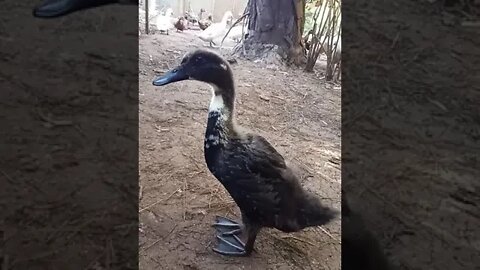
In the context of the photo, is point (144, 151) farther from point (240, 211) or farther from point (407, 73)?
point (407, 73)

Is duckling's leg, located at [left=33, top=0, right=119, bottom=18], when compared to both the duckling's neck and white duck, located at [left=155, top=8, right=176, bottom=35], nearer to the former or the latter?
white duck, located at [left=155, top=8, right=176, bottom=35]

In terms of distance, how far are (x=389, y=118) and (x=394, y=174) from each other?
0.38 ft

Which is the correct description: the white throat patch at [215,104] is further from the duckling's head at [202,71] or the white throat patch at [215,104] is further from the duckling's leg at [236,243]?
the duckling's leg at [236,243]

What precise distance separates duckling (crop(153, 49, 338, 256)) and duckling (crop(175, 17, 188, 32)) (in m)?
0.07

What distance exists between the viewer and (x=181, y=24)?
1155 millimetres

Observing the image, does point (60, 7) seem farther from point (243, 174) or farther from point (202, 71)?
point (243, 174)

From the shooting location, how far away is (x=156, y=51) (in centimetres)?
111

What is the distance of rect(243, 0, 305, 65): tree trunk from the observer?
3.84 ft

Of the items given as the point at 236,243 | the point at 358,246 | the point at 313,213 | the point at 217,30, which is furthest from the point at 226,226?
the point at 217,30

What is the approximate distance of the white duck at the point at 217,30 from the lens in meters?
1.14

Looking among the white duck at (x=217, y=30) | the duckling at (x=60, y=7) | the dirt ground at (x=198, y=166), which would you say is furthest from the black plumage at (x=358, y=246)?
the duckling at (x=60, y=7)

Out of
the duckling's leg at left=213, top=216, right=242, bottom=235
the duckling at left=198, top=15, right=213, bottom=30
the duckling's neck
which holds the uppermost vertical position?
the duckling at left=198, top=15, right=213, bottom=30

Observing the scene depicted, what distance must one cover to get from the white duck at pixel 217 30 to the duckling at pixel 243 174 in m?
0.04

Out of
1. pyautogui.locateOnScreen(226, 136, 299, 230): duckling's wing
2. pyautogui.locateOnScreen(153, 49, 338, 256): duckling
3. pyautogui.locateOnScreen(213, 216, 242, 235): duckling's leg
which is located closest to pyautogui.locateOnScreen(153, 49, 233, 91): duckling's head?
pyautogui.locateOnScreen(153, 49, 338, 256): duckling
